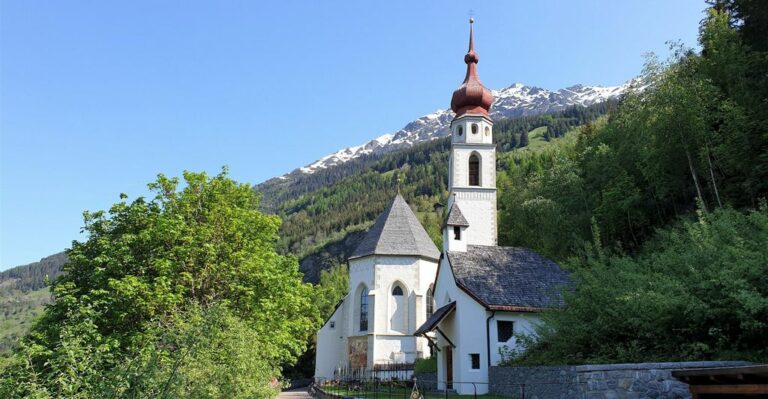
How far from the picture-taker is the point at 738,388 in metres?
9.32

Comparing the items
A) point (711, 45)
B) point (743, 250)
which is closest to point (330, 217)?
point (711, 45)

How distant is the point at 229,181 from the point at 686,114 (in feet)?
64.4

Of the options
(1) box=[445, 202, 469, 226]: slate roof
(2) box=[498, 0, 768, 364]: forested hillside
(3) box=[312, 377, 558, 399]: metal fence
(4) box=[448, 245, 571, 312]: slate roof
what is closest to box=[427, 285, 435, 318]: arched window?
(3) box=[312, 377, 558, 399]: metal fence

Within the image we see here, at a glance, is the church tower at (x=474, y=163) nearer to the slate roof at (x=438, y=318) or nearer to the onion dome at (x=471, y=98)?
the onion dome at (x=471, y=98)

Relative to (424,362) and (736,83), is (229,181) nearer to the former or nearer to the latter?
(424,362)

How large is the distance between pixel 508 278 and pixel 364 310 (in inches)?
630

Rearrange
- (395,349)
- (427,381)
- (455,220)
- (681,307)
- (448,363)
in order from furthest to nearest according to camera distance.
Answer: (395,349) < (455,220) < (427,381) < (448,363) < (681,307)

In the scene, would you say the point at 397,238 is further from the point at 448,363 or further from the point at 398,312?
the point at 448,363

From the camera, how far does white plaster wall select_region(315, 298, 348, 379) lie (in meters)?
40.2

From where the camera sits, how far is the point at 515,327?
888 inches

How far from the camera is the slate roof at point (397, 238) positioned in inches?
1501

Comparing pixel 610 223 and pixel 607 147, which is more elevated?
pixel 607 147

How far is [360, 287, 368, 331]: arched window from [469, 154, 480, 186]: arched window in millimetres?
10928

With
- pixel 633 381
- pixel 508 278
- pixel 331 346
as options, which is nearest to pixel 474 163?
pixel 331 346
